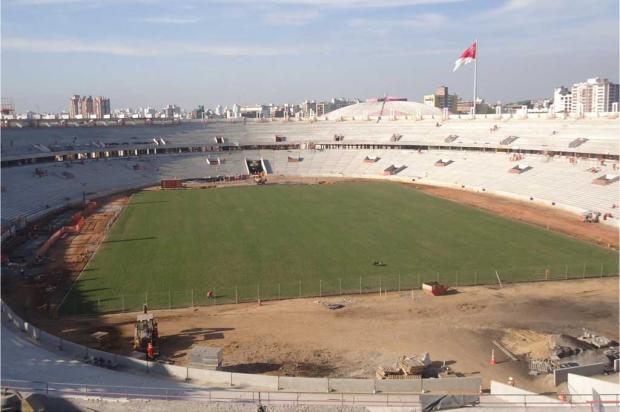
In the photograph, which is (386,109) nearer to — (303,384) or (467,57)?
(467,57)

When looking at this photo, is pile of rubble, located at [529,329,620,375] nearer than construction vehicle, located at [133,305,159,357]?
Yes

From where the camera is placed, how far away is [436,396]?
15.8 metres

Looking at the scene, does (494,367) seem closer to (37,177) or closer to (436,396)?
(436,396)

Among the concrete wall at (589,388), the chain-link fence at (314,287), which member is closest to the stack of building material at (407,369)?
the concrete wall at (589,388)

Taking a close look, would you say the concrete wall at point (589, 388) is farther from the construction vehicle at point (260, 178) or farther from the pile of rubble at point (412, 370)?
the construction vehicle at point (260, 178)

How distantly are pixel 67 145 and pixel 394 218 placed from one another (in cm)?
4832

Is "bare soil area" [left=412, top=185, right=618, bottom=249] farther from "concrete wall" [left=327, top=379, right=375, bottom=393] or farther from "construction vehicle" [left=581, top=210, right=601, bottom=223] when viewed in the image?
"concrete wall" [left=327, top=379, right=375, bottom=393]

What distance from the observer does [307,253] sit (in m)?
35.7

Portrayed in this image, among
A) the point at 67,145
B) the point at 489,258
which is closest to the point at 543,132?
the point at 489,258

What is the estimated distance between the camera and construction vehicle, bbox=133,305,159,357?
71.2 feet

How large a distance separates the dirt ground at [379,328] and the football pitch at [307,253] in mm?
1691

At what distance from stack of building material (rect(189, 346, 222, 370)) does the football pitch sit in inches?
296

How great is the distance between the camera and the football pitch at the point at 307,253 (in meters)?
29.2

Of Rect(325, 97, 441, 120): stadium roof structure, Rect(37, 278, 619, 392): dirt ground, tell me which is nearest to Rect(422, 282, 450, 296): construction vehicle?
Rect(37, 278, 619, 392): dirt ground
